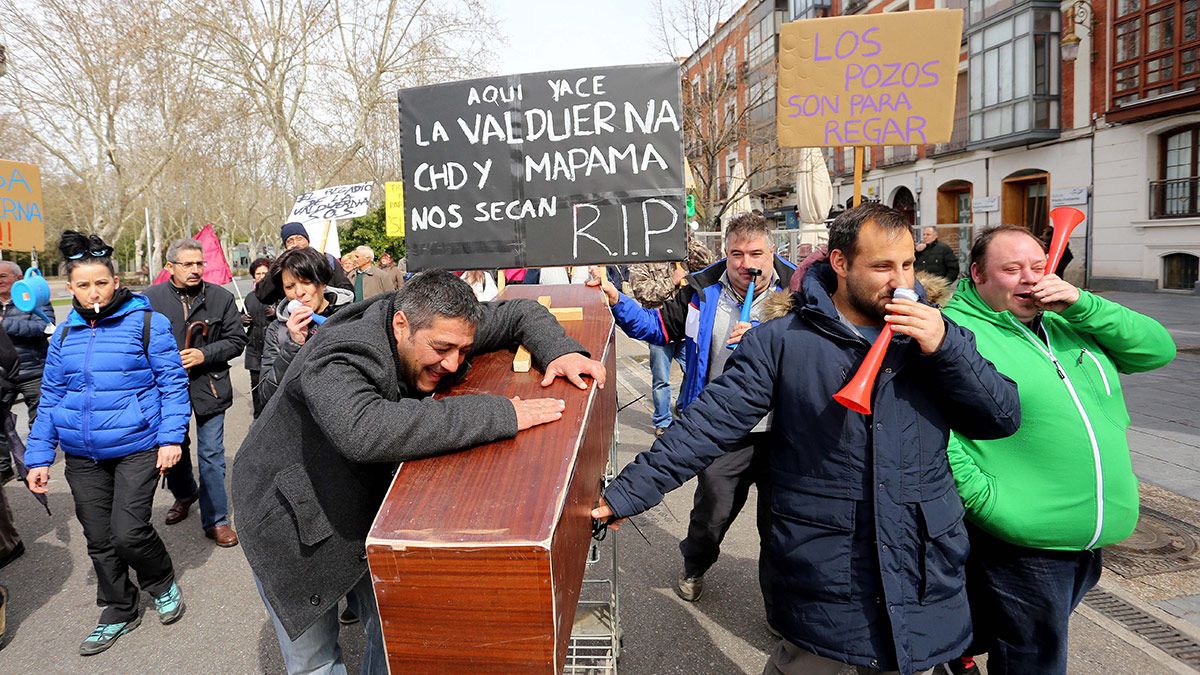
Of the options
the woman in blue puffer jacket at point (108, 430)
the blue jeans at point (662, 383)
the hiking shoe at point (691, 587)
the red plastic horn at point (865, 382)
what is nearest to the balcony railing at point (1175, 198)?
the blue jeans at point (662, 383)

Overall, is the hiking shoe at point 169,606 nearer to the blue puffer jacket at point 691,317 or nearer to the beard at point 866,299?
the blue puffer jacket at point 691,317

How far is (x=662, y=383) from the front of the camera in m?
7.56

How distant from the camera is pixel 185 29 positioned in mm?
17469

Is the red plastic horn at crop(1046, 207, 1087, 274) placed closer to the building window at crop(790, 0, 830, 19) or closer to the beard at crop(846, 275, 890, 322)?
the beard at crop(846, 275, 890, 322)

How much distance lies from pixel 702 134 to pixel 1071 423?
49.8 ft

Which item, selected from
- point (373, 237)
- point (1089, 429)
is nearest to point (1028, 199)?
point (373, 237)

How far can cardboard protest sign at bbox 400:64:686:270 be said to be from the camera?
333cm

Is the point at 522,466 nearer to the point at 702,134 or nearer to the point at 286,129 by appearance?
the point at 702,134

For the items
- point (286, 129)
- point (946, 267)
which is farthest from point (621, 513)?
point (286, 129)

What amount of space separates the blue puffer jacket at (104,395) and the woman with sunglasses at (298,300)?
0.56 meters

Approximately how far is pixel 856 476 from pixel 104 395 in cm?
354

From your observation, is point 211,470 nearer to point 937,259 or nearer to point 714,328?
point 714,328

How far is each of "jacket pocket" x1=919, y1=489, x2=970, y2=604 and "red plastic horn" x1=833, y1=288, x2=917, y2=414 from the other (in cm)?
40

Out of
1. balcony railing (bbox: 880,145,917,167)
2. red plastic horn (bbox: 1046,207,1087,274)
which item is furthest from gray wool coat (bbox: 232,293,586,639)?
balcony railing (bbox: 880,145,917,167)
